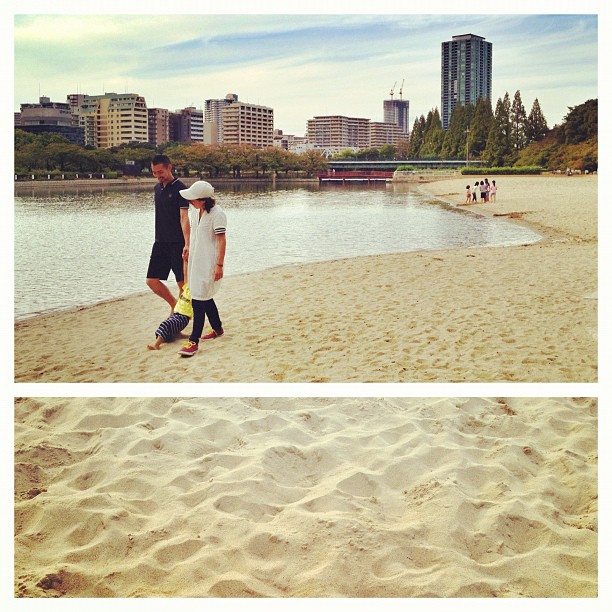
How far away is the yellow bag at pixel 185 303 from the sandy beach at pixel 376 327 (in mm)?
216

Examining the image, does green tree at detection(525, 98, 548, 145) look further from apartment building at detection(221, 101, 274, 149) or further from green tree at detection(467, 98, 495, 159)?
apartment building at detection(221, 101, 274, 149)

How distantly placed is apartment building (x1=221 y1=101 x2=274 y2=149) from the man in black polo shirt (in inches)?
36.9

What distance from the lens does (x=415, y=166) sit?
6145 mm

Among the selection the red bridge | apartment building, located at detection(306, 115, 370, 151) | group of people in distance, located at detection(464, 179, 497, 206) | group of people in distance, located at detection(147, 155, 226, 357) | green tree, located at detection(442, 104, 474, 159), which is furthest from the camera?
group of people in distance, located at detection(464, 179, 497, 206)

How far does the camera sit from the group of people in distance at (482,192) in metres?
6.64

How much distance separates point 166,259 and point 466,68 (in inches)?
93.1

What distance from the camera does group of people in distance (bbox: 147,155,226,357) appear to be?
392 centimetres

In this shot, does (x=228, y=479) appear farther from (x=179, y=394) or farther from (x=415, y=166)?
(x=415, y=166)

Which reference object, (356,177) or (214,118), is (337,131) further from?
(214,118)

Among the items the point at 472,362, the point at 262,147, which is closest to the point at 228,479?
the point at 472,362

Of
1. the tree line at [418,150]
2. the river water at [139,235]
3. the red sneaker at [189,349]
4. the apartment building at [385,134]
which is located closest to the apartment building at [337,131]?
the apartment building at [385,134]

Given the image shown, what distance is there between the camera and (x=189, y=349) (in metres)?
4.23

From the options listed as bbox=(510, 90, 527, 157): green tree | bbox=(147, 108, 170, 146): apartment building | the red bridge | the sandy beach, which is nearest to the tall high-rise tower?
bbox=(510, 90, 527, 157): green tree

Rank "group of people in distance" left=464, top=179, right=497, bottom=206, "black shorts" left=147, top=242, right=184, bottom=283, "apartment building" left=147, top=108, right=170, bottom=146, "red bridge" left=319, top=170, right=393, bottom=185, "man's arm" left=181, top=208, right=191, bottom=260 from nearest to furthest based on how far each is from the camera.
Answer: "man's arm" left=181, top=208, right=191, bottom=260 < "black shorts" left=147, top=242, right=184, bottom=283 < "apartment building" left=147, top=108, right=170, bottom=146 < "red bridge" left=319, top=170, right=393, bottom=185 < "group of people in distance" left=464, top=179, right=497, bottom=206
